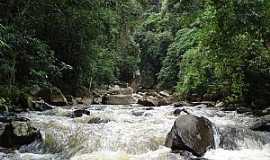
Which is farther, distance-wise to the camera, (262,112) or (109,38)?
(109,38)

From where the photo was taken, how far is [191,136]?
25.8 ft

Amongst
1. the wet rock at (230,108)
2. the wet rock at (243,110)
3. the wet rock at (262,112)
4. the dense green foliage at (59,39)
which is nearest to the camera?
the wet rock at (262,112)

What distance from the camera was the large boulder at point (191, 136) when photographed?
771 centimetres

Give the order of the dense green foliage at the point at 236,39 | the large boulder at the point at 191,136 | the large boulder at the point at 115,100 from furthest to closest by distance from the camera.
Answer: the large boulder at the point at 115,100 → the dense green foliage at the point at 236,39 → the large boulder at the point at 191,136

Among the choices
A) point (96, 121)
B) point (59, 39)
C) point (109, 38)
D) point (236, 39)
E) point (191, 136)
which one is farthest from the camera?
point (109, 38)

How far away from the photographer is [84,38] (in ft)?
65.4

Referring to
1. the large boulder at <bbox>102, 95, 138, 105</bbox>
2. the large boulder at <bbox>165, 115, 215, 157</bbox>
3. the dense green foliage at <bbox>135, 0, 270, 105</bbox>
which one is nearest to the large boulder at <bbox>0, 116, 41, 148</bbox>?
the large boulder at <bbox>165, 115, 215, 157</bbox>

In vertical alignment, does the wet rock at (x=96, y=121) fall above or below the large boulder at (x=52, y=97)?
below

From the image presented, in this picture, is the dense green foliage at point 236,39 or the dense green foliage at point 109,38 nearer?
the dense green foliage at point 236,39

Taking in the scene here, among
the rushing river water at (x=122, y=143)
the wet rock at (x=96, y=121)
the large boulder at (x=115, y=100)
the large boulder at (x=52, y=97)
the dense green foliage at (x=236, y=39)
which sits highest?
the dense green foliage at (x=236, y=39)

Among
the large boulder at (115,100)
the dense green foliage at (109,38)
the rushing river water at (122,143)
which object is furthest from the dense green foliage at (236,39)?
the large boulder at (115,100)

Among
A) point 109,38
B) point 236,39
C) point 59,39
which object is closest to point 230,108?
point 236,39

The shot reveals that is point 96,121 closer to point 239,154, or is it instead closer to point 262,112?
point 239,154

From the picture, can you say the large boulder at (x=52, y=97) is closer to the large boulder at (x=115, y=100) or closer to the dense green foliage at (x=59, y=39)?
the dense green foliage at (x=59, y=39)
